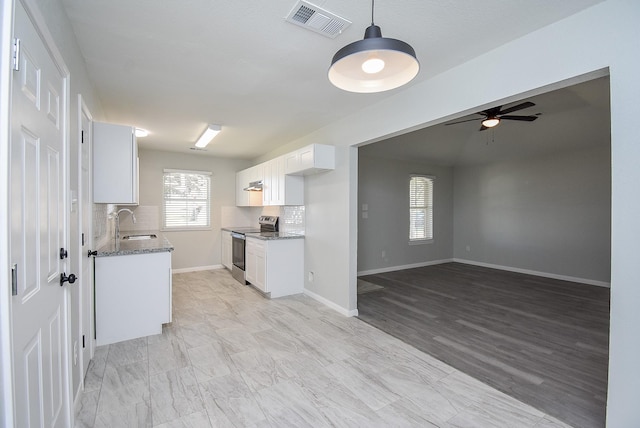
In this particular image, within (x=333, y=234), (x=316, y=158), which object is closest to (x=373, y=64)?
(x=316, y=158)

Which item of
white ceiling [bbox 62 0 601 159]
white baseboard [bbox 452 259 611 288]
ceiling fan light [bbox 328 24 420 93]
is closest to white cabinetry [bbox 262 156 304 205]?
white ceiling [bbox 62 0 601 159]

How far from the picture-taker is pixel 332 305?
13.3 feet

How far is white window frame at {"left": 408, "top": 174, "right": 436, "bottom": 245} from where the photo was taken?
707cm

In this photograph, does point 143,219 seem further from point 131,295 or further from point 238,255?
point 131,295

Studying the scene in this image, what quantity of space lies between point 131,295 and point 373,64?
312 centimetres

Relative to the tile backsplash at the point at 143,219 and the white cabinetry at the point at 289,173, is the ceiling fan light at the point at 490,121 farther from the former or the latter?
the tile backsplash at the point at 143,219

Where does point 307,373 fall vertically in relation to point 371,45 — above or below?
below

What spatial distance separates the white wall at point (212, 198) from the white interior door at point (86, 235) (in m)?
3.48

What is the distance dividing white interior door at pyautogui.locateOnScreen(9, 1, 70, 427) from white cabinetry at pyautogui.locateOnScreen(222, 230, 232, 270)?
4.40 m

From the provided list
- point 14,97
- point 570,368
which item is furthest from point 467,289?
point 14,97

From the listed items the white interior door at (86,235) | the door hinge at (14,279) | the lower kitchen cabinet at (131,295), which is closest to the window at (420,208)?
the lower kitchen cabinet at (131,295)

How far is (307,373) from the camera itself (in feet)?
8.14

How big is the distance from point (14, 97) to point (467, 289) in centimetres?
571

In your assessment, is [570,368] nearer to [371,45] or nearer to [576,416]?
[576,416]
